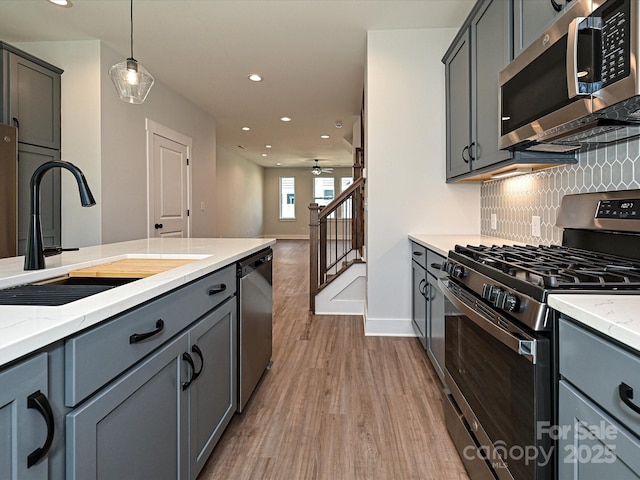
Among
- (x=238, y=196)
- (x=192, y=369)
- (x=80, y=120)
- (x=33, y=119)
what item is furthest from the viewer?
(x=238, y=196)

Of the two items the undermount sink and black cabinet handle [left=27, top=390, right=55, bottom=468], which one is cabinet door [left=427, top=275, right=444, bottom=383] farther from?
black cabinet handle [left=27, top=390, right=55, bottom=468]

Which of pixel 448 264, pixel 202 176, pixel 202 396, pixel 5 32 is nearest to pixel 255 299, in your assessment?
pixel 202 396

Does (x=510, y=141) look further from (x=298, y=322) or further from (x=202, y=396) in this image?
(x=298, y=322)

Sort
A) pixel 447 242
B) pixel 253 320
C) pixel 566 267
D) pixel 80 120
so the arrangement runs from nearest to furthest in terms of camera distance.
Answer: pixel 566 267
pixel 253 320
pixel 447 242
pixel 80 120

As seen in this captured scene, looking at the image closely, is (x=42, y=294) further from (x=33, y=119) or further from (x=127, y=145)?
(x=127, y=145)

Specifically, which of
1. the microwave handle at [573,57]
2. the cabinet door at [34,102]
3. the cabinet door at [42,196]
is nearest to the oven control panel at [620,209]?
the microwave handle at [573,57]

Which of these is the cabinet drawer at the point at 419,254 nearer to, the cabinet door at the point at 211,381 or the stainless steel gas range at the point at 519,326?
the stainless steel gas range at the point at 519,326

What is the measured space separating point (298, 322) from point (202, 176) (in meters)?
3.21

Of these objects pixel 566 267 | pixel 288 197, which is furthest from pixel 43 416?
pixel 288 197

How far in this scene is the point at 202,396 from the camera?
1.48m

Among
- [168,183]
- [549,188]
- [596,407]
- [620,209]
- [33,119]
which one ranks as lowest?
[596,407]

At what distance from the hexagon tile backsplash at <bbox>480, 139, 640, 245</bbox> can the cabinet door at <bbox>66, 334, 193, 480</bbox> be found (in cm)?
181

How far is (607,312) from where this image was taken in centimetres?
83

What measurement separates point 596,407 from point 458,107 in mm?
2564
